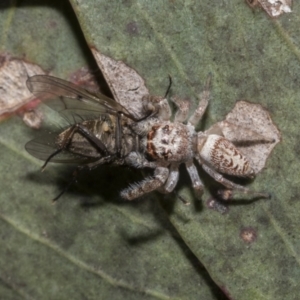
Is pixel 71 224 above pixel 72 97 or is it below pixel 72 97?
below

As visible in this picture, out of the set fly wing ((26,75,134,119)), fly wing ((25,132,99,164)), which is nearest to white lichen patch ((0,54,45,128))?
fly wing ((26,75,134,119))

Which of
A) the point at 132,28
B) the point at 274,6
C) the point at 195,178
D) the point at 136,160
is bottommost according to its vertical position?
the point at 136,160

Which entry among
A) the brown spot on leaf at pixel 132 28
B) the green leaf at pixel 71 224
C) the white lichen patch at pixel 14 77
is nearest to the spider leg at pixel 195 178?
the green leaf at pixel 71 224

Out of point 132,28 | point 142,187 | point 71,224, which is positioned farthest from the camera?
point 71,224

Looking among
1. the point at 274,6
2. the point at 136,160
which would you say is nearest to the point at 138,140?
the point at 136,160

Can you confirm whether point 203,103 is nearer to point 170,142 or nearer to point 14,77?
point 170,142

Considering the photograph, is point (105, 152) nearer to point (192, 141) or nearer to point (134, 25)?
point (192, 141)
